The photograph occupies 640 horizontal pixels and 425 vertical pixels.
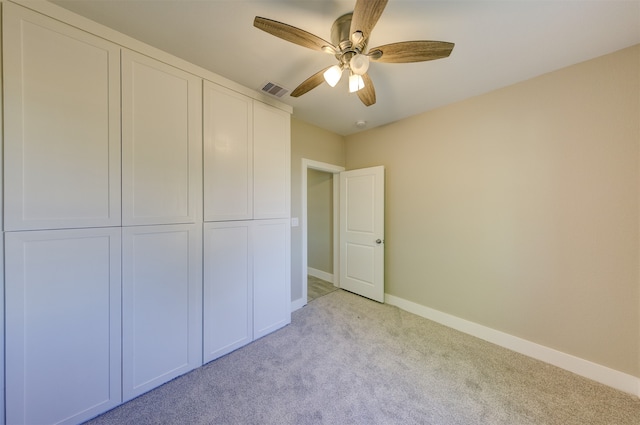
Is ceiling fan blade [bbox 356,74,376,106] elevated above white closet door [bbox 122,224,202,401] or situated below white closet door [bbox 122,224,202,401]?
above

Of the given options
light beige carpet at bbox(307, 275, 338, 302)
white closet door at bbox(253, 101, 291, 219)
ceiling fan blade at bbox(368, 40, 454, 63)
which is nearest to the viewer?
ceiling fan blade at bbox(368, 40, 454, 63)

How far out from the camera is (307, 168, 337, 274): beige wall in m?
3.89

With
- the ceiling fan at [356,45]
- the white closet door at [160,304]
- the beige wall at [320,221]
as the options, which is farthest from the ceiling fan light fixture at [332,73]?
the beige wall at [320,221]

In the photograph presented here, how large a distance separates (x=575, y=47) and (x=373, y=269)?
2.81 m

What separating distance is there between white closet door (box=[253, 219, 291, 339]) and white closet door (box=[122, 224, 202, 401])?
54cm

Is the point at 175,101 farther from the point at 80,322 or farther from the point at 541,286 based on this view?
the point at 541,286

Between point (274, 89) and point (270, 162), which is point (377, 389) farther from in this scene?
point (274, 89)

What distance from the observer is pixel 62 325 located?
132 centimetres

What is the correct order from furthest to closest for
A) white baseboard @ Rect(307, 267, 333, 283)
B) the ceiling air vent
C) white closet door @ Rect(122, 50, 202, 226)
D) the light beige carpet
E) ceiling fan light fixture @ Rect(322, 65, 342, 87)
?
white baseboard @ Rect(307, 267, 333, 283) < the light beige carpet < the ceiling air vent < white closet door @ Rect(122, 50, 202, 226) < ceiling fan light fixture @ Rect(322, 65, 342, 87)

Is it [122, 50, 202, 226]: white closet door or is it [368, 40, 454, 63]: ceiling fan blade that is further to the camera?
[122, 50, 202, 226]: white closet door

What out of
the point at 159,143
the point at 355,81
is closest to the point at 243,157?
the point at 159,143

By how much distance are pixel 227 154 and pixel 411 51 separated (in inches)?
65.1

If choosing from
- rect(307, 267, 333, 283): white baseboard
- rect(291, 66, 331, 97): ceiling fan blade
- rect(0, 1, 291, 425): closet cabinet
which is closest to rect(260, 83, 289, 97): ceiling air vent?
rect(0, 1, 291, 425): closet cabinet

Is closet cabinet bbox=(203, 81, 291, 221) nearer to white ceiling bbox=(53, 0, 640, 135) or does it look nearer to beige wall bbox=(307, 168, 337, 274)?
white ceiling bbox=(53, 0, 640, 135)
